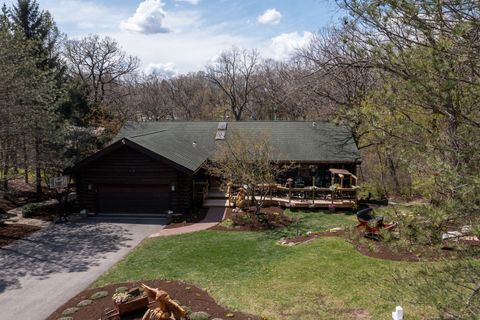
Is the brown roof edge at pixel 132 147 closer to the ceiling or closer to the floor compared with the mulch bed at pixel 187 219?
closer to the ceiling

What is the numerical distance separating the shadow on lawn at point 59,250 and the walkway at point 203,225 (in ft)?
5.18

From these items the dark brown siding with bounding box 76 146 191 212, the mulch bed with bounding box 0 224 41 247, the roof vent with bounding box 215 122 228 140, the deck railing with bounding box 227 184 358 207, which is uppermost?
the roof vent with bounding box 215 122 228 140

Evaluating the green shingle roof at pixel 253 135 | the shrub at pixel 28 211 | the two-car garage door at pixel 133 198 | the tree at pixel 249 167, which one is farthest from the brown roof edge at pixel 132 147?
the shrub at pixel 28 211

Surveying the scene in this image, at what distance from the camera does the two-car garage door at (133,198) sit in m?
20.6

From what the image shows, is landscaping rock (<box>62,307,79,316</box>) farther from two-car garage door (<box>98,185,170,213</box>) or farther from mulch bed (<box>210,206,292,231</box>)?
two-car garage door (<box>98,185,170,213</box>)

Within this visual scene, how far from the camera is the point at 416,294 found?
4562mm

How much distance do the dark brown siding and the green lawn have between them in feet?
13.6

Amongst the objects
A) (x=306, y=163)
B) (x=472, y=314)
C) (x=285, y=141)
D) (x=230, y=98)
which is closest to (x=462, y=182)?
(x=472, y=314)

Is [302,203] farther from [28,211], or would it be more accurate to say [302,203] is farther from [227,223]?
[28,211]

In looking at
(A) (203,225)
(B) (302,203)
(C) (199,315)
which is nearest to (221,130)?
(B) (302,203)

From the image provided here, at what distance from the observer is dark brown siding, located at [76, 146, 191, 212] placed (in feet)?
66.2

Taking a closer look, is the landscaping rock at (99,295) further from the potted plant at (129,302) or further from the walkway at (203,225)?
the walkway at (203,225)

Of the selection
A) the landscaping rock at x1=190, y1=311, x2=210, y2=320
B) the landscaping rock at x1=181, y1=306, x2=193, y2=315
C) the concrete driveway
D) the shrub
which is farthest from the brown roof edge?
the landscaping rock at x1=190, y1=311, x2=210, y2=320

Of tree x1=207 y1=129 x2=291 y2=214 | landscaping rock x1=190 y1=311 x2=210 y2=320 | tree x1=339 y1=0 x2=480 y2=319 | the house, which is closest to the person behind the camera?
tree x1=339 y1=0 x2=480 y2=319
